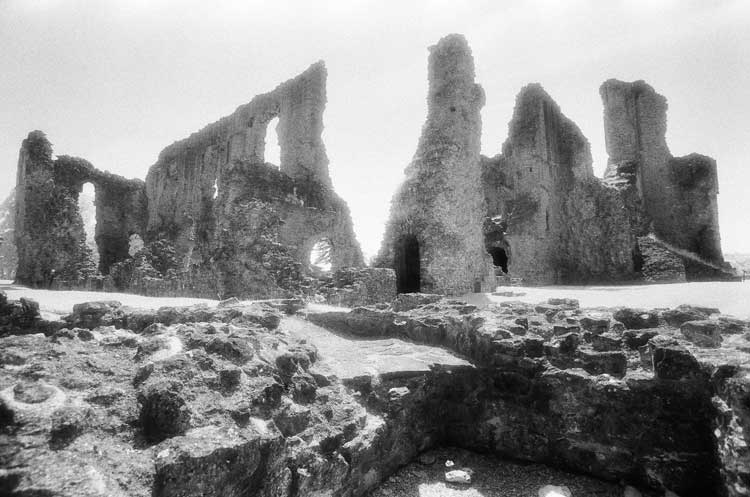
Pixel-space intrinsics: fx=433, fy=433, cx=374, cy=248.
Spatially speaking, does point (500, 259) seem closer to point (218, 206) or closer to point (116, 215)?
point (218, 206)

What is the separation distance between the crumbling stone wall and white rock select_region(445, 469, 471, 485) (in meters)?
18.7

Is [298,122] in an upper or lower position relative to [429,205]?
upper

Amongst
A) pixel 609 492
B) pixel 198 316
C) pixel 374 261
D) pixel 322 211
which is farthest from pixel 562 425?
pixel 322 211

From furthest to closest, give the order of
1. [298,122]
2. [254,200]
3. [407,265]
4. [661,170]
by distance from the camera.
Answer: [661,170] < [298,122] < [407,265] < [254,200]

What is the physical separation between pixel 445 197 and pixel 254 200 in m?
5.10

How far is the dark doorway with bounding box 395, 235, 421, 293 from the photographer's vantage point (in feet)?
40.1

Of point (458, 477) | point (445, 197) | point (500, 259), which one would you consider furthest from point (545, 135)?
point (458, 477)

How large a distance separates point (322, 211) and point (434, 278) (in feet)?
15.8

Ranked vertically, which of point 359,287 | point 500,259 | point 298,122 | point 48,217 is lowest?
point 359,287

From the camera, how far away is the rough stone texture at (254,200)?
1091 centimetres

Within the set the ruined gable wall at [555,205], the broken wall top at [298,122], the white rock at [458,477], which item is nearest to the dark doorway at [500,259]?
the ruined gable wall at [555,205]

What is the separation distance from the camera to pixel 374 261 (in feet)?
39.5

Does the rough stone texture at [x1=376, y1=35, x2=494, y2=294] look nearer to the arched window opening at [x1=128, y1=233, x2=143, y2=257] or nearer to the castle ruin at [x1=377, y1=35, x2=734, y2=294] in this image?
the castle ruin at [x1=377, y1=35, x2=734, y2=294]

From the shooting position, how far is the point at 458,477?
129 inches
